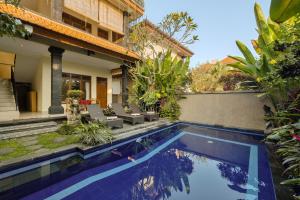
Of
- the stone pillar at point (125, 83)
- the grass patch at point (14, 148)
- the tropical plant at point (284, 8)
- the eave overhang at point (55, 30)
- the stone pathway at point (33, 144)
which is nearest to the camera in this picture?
the tropical plant at point (284, 8)

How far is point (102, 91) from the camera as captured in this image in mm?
14797

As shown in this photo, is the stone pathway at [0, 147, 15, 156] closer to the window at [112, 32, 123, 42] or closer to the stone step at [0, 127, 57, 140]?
the stone step at [0, 127, 57, 140]

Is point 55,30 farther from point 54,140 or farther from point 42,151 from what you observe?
point 42,151

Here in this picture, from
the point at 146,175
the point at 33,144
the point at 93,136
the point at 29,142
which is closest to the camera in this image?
the point at 146,175

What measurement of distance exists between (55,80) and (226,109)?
10.8 m

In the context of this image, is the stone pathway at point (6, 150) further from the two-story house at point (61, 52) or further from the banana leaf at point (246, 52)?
the banana leaf at point (246, 52)

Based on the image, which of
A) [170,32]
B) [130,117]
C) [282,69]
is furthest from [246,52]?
[130,117]

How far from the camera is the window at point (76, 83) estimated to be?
40.0 ft

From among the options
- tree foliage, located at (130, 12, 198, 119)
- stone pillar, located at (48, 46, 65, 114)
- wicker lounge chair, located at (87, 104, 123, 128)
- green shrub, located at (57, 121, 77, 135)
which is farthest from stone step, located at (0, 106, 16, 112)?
tree foliage, located at (130, 12, 198, 119)

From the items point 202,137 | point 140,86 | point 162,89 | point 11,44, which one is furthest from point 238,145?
point 11,44

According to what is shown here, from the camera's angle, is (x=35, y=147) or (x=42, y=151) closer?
(x=42, y=151)

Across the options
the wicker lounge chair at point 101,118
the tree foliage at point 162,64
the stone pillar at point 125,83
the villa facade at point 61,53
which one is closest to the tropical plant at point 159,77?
the tree foliage at point 162,64

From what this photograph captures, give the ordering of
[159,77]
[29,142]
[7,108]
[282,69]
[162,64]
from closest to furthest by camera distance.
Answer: [282,69], [29,142], [7,108], [162,64], [159,77]

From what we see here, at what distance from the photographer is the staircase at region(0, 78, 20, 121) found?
7.95m
